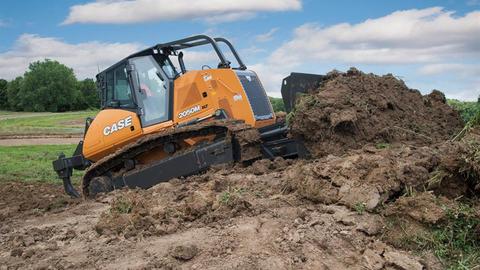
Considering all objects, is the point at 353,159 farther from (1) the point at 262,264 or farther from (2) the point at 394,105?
(2) the point at 394,105

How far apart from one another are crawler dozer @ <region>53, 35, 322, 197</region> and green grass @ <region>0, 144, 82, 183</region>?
461 cm

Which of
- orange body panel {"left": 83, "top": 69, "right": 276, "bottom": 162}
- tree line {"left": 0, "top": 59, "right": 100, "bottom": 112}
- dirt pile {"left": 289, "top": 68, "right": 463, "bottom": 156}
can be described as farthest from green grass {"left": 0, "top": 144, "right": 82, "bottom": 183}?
tree line {"left": 0, "top": 59, "right": 100, "bottom": 112}

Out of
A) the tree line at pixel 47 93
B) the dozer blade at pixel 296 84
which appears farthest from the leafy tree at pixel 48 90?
the dozer blade at pixel 296 84

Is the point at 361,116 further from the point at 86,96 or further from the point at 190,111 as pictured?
the point at 86,96

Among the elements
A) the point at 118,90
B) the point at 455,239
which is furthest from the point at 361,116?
the point at 118,90

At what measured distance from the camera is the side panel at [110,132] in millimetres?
11172

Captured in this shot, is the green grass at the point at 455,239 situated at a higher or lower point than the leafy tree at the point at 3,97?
lower

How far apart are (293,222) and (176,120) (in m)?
5.34

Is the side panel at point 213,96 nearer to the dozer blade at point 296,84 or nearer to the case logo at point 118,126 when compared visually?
the dozer blade at point 296,84

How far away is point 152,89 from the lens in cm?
1106

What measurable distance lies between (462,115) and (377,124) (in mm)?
2851

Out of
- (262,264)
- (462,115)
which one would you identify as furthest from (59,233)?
(462,115)

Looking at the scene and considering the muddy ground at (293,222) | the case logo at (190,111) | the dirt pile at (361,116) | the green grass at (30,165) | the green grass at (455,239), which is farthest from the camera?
the green grass at (30,165)

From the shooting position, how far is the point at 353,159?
660cm
